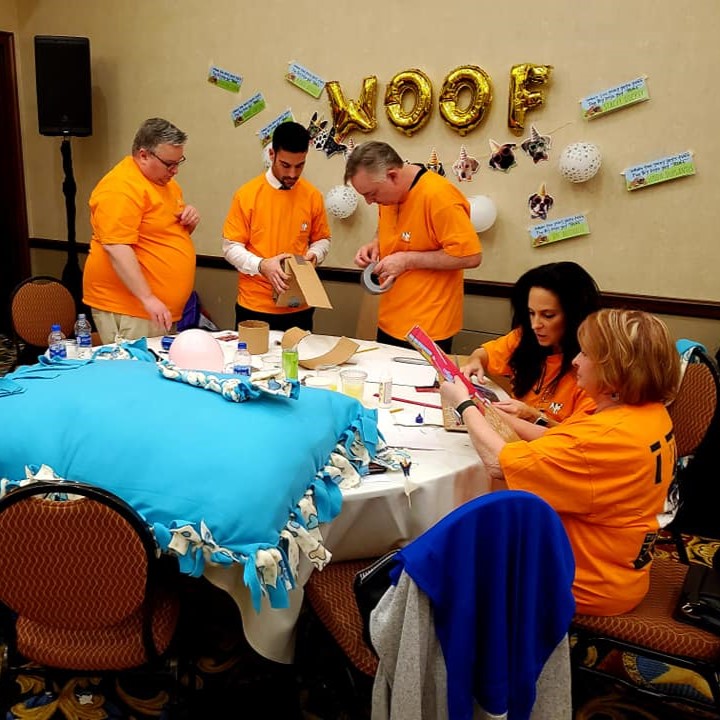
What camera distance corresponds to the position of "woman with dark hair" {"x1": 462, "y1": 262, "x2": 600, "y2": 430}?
84.9 inches

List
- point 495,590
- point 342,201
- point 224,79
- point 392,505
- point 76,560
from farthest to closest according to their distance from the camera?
point 224,79 < point 342,201 < point 392,505 < point 76,560 < point 495,590

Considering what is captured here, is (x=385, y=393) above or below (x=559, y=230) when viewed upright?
below

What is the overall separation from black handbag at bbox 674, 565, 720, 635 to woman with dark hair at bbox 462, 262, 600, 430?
56 centimetres

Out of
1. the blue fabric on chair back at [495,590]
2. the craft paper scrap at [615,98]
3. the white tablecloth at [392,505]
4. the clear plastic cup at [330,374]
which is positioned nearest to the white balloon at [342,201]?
the craft paper scrap at [615,98]

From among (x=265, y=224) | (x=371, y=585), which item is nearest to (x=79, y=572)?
(x=371, y=585)

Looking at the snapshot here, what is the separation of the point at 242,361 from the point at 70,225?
→ 3.36 metres

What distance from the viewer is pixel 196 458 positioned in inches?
56.2

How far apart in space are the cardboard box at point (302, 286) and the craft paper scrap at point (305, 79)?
5.34 ft

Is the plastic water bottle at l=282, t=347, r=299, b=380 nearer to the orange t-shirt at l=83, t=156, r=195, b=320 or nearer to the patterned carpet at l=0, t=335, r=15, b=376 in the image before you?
the orange t-shirt at l=83, t=156, r=195, b=320

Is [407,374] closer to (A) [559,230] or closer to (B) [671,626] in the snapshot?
(B) [671,626]

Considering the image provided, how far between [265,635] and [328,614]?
0.15 meters

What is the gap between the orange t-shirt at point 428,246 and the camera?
2.87 m

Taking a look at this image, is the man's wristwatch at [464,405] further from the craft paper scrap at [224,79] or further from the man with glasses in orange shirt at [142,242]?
the craft paper scrap at [224,79]

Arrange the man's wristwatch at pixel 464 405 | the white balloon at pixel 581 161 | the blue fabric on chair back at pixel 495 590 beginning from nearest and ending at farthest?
the blue fabric on chair back at pixel 495 590 < the man's wristwatch at pixel 464 405 < the white balloon at pixel 581 161
